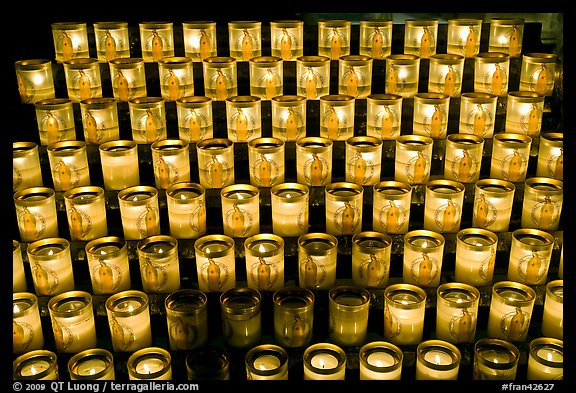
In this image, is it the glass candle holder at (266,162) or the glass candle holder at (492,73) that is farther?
the glass candle holder at (492,73)

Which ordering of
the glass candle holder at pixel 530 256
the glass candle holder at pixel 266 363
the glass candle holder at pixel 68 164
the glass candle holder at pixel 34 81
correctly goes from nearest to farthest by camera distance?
1. the glass candle holder at pixel 266 363
2. the glass candle holder at pixel 530 256
3. the glass candle holder at pixel 68 164
4. the glass candle holder at pixel 34 81

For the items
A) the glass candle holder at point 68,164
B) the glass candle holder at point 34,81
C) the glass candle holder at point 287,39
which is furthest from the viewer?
the glass candle holder at point 287,39

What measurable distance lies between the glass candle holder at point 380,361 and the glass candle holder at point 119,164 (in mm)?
786

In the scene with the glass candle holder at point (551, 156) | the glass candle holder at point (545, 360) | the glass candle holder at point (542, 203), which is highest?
the glass candle holder at point (551, 156)

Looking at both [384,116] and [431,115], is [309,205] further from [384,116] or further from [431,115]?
[431,115]

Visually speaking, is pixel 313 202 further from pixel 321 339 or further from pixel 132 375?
pixel 132 375

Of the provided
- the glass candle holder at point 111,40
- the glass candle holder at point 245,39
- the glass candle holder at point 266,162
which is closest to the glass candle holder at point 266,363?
the glass candle holder at point 266,162

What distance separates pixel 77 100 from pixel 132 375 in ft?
2.87

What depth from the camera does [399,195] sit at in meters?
1.62

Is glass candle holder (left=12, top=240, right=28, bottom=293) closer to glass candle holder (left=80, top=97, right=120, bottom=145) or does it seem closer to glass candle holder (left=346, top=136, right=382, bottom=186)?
glass candle holder (left=80, top=97, right=120, bottom=145)

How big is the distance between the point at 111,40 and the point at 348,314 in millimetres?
1091

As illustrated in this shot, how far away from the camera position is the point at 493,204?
5.42 feet

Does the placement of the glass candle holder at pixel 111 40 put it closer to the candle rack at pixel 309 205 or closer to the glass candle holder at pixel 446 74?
the candle rack at pixel 309 205

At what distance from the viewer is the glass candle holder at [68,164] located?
1.68 m
